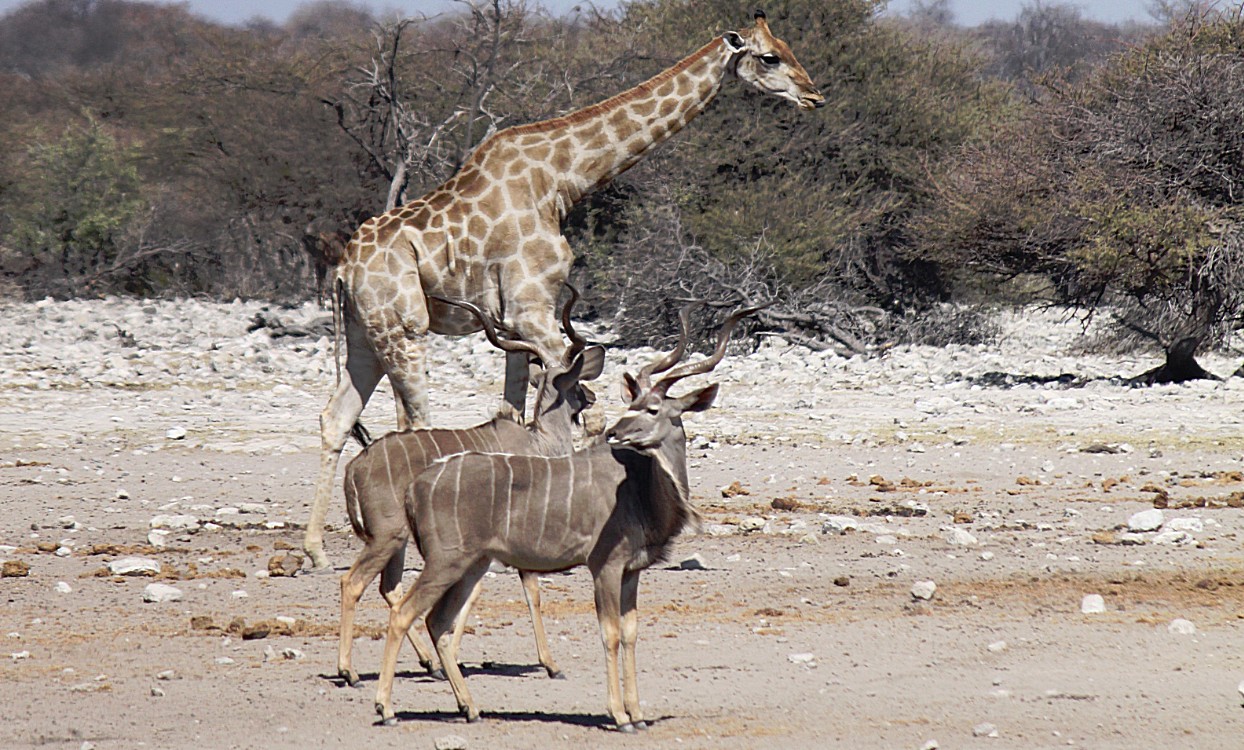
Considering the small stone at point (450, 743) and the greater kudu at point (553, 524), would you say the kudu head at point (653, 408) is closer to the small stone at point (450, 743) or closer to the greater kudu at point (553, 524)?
the greater kudu at point (553, 524)

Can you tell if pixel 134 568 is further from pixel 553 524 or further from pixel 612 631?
pixel 612 631

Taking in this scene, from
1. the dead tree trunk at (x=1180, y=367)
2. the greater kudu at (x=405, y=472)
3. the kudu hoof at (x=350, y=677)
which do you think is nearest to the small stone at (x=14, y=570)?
the greater kudu at (x=405, y=472)

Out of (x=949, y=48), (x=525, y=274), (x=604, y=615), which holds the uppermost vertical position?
(x=949, y=48)

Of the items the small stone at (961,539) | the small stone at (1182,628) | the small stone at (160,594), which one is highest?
the small stone at (1182,628)

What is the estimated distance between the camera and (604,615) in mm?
5492

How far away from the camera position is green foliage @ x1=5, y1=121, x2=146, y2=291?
30281 mm

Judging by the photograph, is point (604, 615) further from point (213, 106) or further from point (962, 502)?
point (213, 106)

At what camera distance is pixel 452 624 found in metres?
5.71

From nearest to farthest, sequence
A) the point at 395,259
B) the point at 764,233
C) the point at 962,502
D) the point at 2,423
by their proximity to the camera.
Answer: the point at 395,259
the point at 962,502
the point at 2,423
the point at 764,233

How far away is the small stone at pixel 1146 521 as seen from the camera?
31.1 ft

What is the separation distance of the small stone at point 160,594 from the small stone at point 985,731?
409cm

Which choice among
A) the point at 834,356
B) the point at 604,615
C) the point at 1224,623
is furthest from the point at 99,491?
the point at 834,356

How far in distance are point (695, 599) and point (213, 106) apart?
2522cm

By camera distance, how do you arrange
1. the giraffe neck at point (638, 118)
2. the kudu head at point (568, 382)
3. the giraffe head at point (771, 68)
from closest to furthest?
the kudu head at point (568, 382)
the giraffe neck at point (638, 118)
the giraffe head at point (771, 68)
